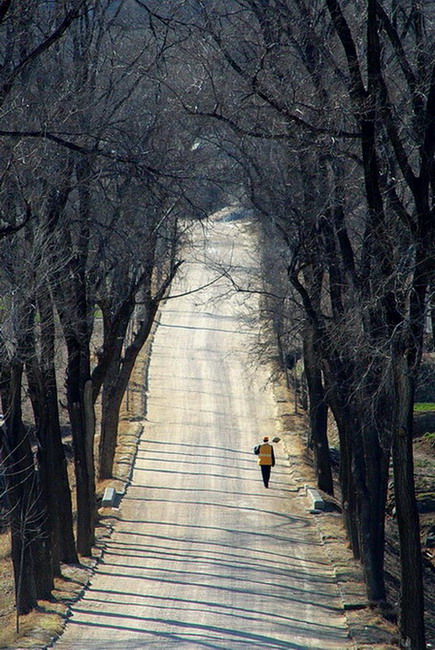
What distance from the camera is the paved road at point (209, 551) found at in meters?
14.6

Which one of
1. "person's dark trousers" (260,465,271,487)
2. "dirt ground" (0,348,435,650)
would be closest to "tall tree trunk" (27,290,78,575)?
"dirt ground" (0,348,435,650)

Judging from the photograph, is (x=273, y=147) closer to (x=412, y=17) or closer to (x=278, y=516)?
(x=412, y=17)

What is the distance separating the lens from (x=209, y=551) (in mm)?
20484

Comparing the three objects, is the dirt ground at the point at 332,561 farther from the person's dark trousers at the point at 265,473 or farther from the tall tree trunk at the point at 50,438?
the person's dark trousers at the point at 265,473

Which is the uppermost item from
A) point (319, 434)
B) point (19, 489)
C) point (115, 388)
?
point (115, 388)

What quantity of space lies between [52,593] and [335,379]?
20.5 feet

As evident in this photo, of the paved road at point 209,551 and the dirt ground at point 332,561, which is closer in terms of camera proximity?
the dirt ground at point 332,561

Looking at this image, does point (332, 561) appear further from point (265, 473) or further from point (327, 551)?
point (265, 473)

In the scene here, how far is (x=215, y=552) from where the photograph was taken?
20406 mm

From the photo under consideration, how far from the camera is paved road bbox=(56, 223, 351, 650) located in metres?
14.6

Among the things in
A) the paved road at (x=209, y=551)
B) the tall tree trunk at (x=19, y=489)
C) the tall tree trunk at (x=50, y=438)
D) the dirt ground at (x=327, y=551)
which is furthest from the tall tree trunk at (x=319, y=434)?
the tall tree trunk at (x=19, y=489)

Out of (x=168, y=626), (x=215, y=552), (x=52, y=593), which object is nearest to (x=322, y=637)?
(x=168, y=626)

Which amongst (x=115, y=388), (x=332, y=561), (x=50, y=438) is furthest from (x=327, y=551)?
(x=115, y=388)

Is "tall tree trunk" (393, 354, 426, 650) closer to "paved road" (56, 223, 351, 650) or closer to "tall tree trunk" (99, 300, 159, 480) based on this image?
"paved road" (56, 223, 351, 650)
